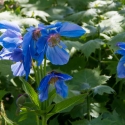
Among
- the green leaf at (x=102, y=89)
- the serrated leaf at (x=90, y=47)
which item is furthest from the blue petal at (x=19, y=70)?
the serrated leaf at (x=90, y=47)

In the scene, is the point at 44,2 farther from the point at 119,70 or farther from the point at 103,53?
the point at 119,70

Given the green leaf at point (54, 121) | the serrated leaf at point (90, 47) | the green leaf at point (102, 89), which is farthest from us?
the serrated leaf at point (90, 47)

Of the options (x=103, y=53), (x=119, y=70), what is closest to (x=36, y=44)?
(x=119, y=70)

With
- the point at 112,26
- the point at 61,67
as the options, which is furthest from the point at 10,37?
the point at 112,26

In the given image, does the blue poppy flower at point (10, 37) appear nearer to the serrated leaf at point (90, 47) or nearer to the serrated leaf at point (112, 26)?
the serrated leaf at point (90, 47)

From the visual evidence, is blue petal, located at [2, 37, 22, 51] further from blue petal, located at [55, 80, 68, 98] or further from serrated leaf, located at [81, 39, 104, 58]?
serrated leaf, located at [81, 39, 104, 58]

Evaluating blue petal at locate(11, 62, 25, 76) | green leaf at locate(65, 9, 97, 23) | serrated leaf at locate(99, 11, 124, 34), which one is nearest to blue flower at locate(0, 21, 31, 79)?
blue petal at locate(11, 62, 25, 76)

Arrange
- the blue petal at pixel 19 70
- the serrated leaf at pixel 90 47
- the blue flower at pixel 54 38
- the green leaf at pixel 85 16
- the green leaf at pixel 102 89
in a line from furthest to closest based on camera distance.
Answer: the green leaf at pixel 85 16
the serrated leaf at pixel 90 47
the green leaf at pixel 102 89
the blue petal at pixel 19 70
the blue flower at pixel 54 38

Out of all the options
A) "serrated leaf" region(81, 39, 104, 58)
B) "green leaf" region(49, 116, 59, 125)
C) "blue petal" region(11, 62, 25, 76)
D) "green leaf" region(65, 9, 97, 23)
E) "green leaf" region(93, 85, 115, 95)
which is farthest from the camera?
"green leaf" region(65, 9, 97, 23)
